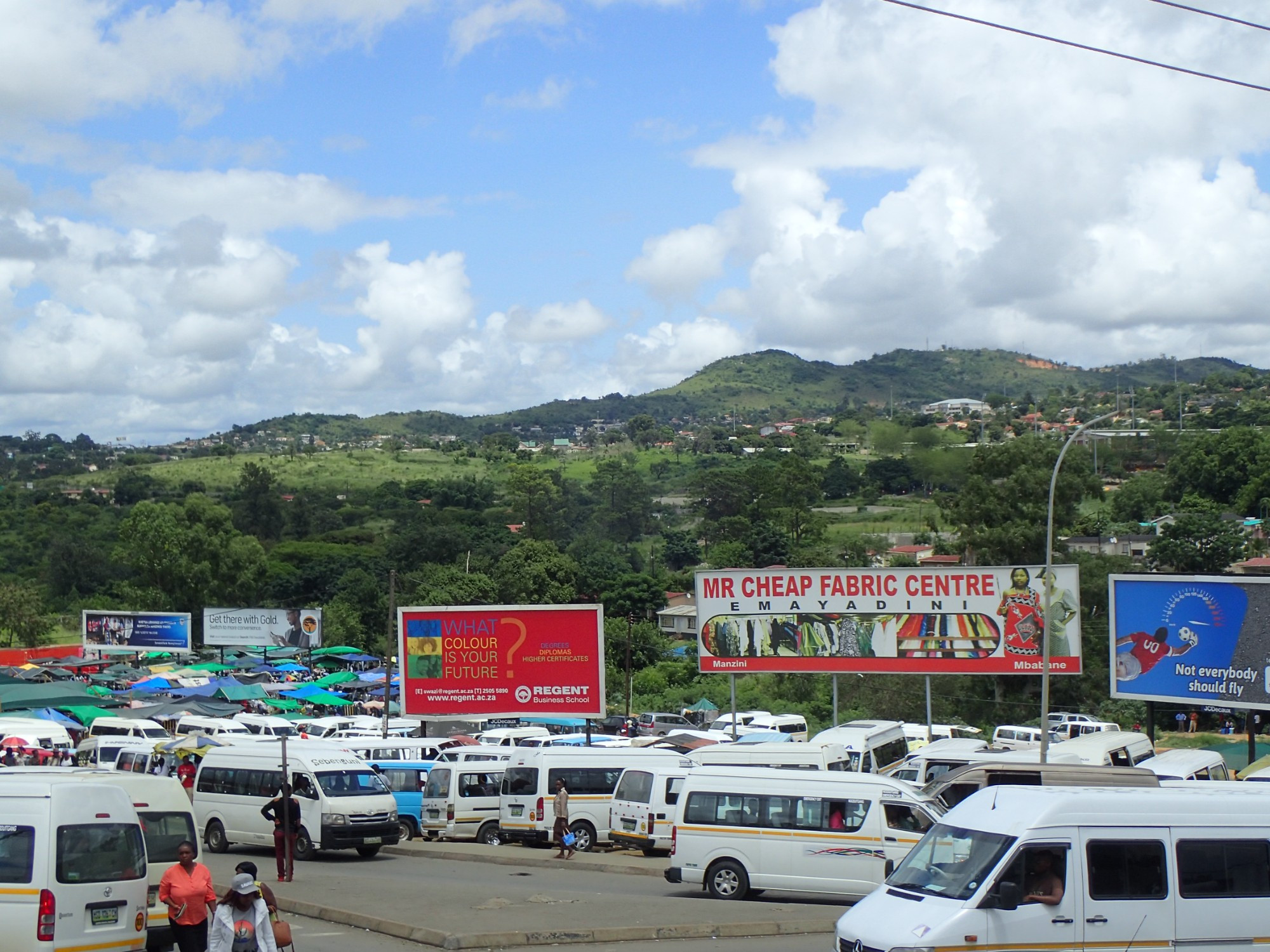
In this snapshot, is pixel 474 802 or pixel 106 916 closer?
pixel 106 916

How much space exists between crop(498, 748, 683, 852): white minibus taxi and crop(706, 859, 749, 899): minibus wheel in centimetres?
618

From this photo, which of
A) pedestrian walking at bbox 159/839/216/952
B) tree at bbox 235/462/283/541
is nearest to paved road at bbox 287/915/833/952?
pedestrian walking at bbox 159/839/216/952

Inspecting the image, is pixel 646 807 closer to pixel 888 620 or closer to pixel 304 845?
pixel 304 845

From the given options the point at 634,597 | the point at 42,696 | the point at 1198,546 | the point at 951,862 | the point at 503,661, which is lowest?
the point at 42,696

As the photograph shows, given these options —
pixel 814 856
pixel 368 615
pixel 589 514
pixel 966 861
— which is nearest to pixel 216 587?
pixel 368 615

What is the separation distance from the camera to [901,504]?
121938mm

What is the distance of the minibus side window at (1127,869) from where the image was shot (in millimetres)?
10219

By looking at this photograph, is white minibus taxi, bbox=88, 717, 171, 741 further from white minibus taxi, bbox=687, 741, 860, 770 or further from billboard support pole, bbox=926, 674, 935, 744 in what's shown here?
billboard support pole, bbox=926, 674, 935, 744

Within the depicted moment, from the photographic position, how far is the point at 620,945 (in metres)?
13.1

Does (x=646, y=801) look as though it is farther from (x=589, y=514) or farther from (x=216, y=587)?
(x=589, y=514)

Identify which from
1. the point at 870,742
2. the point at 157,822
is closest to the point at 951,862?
the point at 157,822

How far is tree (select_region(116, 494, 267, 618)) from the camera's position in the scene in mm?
89188

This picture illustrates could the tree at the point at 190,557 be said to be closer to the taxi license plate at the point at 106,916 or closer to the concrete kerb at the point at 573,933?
the concrete kerb at the point at 573,933

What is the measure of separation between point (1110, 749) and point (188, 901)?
22.3 metres
